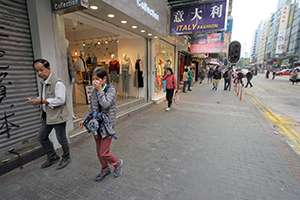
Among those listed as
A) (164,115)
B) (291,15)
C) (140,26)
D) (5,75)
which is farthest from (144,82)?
(291,15)

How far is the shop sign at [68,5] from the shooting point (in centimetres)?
294

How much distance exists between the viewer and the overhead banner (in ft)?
22.4

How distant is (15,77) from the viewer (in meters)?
3.06

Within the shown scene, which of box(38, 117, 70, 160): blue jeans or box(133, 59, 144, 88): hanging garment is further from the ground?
box(133, 59, 144, 88): hanging garment

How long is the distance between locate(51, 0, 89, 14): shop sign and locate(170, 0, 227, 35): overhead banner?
5504mm

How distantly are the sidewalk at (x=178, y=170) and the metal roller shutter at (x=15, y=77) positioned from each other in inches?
28.7

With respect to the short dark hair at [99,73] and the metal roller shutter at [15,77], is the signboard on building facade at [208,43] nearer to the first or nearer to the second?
the short dark hair at [99,73]

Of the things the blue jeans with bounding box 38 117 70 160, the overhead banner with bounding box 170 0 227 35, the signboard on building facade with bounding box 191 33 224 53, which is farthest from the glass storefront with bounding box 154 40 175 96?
the blue jeans with bounding box 38 117 70 160

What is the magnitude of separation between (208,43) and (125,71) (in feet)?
27.1

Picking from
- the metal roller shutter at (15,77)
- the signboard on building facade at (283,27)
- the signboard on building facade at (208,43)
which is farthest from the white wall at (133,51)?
the signboard on building facade at (283,27)

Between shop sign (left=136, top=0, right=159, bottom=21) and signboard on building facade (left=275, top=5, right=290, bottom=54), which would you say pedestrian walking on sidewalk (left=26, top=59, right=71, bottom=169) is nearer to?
shop sign (left=136, top=0, right=159, bottom=21)

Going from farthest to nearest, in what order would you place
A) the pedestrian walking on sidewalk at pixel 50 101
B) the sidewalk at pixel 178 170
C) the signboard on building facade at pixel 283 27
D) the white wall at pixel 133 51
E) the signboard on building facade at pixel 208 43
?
the signboard on building facade at pixel 283 27 → the signboard on building facade at pixel 208 43 → the white wall at pixel 133 51 → the pedestrian walking on sidewalk at pixel 50 101 → the sidewalk at pixel 178 170

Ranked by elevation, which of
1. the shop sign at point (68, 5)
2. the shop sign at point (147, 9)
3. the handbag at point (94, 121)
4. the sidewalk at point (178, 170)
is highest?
the shop sign at point (147, 9)

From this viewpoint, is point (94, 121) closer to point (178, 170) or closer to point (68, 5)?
point (178, 170)
